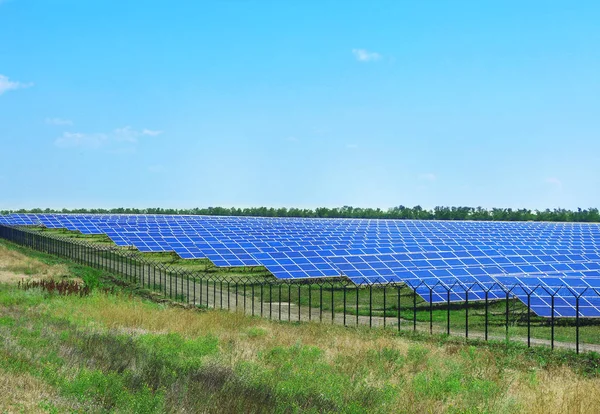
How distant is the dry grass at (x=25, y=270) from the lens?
3640cm

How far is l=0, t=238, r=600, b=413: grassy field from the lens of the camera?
10156mm

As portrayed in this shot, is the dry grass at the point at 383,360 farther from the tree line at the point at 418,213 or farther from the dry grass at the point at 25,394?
the tree line at the point at 418,213

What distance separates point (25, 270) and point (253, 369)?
99.6 ft

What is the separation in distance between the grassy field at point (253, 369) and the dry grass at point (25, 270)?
603 inches

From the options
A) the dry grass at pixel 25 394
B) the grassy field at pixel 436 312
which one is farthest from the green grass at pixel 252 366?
the grassy field at pixel 436 312

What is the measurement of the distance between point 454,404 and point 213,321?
11132 mm

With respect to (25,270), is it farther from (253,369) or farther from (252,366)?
(253,369)

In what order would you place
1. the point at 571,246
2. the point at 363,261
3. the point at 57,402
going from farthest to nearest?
1. the point at 571,246
2. the point at 363,261
3. the point at 57,402

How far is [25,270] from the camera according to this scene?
130 ft

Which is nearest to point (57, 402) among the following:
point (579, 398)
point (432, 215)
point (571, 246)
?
point (579, 398)

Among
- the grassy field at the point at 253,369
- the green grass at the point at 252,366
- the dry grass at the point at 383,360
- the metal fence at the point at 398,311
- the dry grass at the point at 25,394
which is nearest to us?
the dry grass at the point at 25,394

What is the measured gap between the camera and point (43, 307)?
22328mm

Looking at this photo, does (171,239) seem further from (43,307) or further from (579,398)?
(579,398)

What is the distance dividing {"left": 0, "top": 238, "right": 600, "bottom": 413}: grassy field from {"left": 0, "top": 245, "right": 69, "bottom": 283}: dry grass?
15.3m
